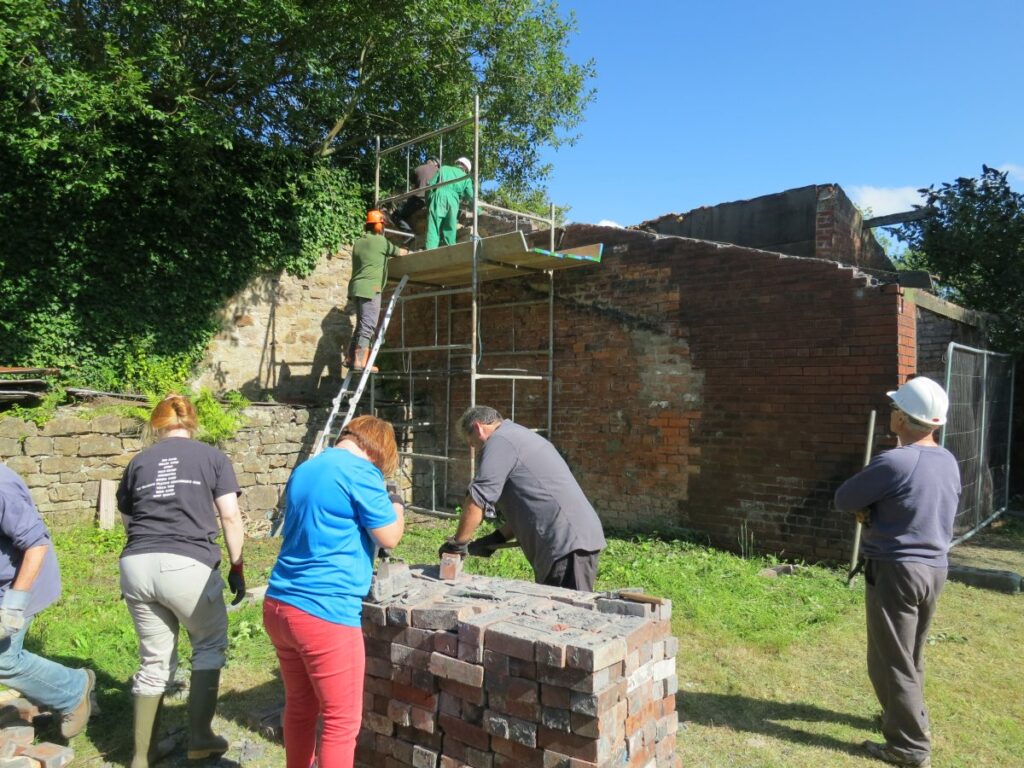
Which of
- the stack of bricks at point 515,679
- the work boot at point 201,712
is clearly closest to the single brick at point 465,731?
the stack of bricks at point 515,679

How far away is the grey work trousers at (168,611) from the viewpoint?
3.16 m

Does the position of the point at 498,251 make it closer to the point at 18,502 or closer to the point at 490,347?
the point at 490,347

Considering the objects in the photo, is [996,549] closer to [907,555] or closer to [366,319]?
[907,555]

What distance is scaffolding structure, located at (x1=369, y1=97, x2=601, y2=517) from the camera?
7.96 metres

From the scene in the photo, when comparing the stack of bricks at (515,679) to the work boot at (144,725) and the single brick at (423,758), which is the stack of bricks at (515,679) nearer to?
the single brick at (423,758)

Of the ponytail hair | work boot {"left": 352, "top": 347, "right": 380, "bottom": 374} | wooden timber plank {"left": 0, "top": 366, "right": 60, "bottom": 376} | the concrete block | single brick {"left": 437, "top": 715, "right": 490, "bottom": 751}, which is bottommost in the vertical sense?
single brick {"left": 437, "top": 715, "right": 490, "bottom": 751}

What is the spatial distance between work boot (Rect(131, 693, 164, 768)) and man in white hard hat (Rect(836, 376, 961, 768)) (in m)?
3.58

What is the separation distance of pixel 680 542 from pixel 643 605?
4.42 meters

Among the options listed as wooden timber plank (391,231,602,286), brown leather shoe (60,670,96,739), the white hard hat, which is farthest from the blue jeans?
wooden timber plank (391,231,602,286)

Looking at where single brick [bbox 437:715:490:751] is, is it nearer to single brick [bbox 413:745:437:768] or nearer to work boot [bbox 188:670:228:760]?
single brick [bbox 413:745:437:768]

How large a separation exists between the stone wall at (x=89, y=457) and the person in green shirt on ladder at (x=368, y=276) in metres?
1.62

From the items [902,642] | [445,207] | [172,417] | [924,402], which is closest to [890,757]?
[902,642]

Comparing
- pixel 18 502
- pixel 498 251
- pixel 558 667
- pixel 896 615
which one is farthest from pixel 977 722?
pixel 498 251

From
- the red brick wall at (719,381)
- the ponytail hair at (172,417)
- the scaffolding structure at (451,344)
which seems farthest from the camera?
the scaffolding structure at (451,344)
